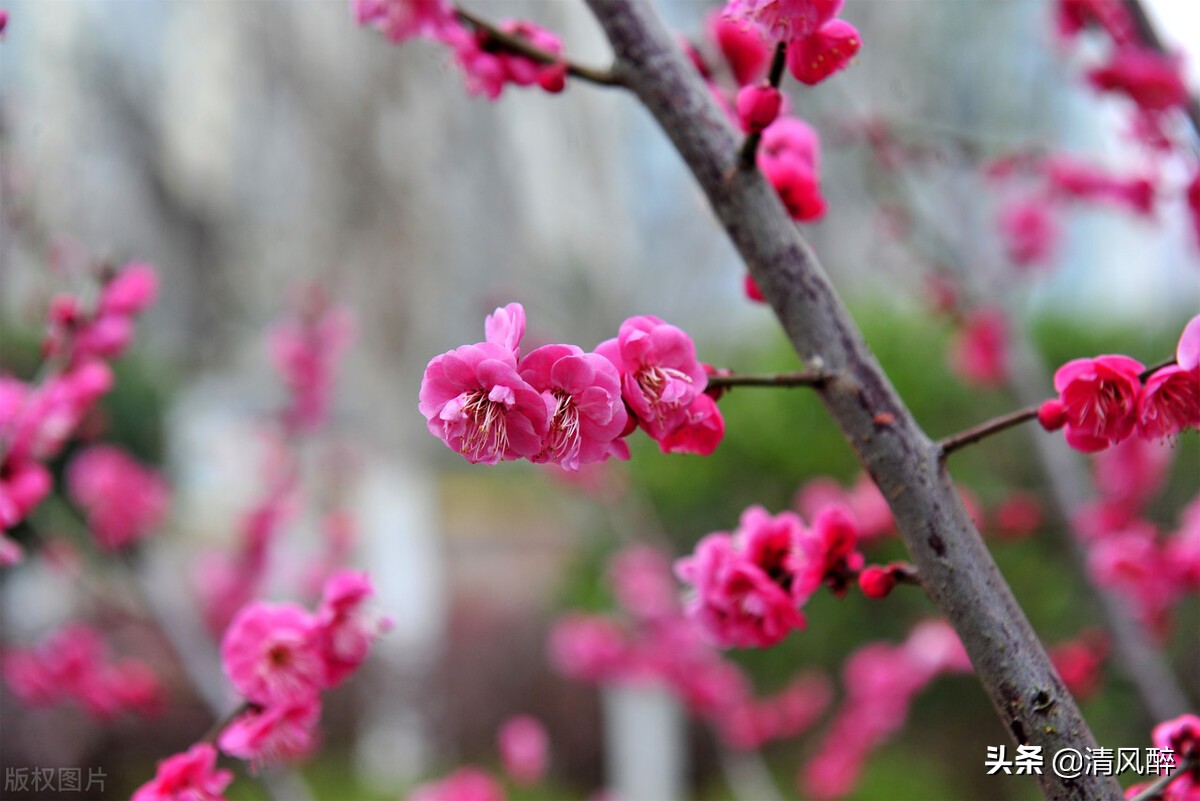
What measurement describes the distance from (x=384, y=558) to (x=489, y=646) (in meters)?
1.84

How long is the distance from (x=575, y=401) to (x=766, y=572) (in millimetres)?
348

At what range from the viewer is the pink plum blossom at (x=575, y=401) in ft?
2.05

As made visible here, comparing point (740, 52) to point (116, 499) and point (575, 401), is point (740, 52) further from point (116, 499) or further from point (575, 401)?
point (116, 499)

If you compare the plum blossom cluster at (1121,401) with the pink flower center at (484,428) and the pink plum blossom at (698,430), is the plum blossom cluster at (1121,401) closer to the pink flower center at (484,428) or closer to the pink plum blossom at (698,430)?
the pink plum blossom at (698,430)

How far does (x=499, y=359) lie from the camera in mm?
616

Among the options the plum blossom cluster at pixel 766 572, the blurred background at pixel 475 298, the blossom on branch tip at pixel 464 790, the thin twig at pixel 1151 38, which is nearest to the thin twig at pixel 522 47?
the plum blossom cluster at pixel 766 572

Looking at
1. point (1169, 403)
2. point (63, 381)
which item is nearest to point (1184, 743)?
point (1169, 403)

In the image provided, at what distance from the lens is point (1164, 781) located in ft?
2.40

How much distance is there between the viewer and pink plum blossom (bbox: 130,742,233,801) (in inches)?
34.9

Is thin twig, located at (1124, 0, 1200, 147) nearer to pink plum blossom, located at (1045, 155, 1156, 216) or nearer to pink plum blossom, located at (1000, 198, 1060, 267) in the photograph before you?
pink plum blossom, located at (1045, 155, 1156, 216)

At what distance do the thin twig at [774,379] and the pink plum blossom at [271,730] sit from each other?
0.54 meters

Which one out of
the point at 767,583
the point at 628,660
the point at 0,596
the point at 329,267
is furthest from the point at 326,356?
the point at 329,267

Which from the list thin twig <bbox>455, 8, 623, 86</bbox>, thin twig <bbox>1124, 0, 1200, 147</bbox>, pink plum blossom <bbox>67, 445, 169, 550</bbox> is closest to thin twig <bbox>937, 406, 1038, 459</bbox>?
thin twig <bbox>455, 8, 623, 86</bbox>

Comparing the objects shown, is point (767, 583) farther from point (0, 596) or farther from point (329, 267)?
point (329, 267)
